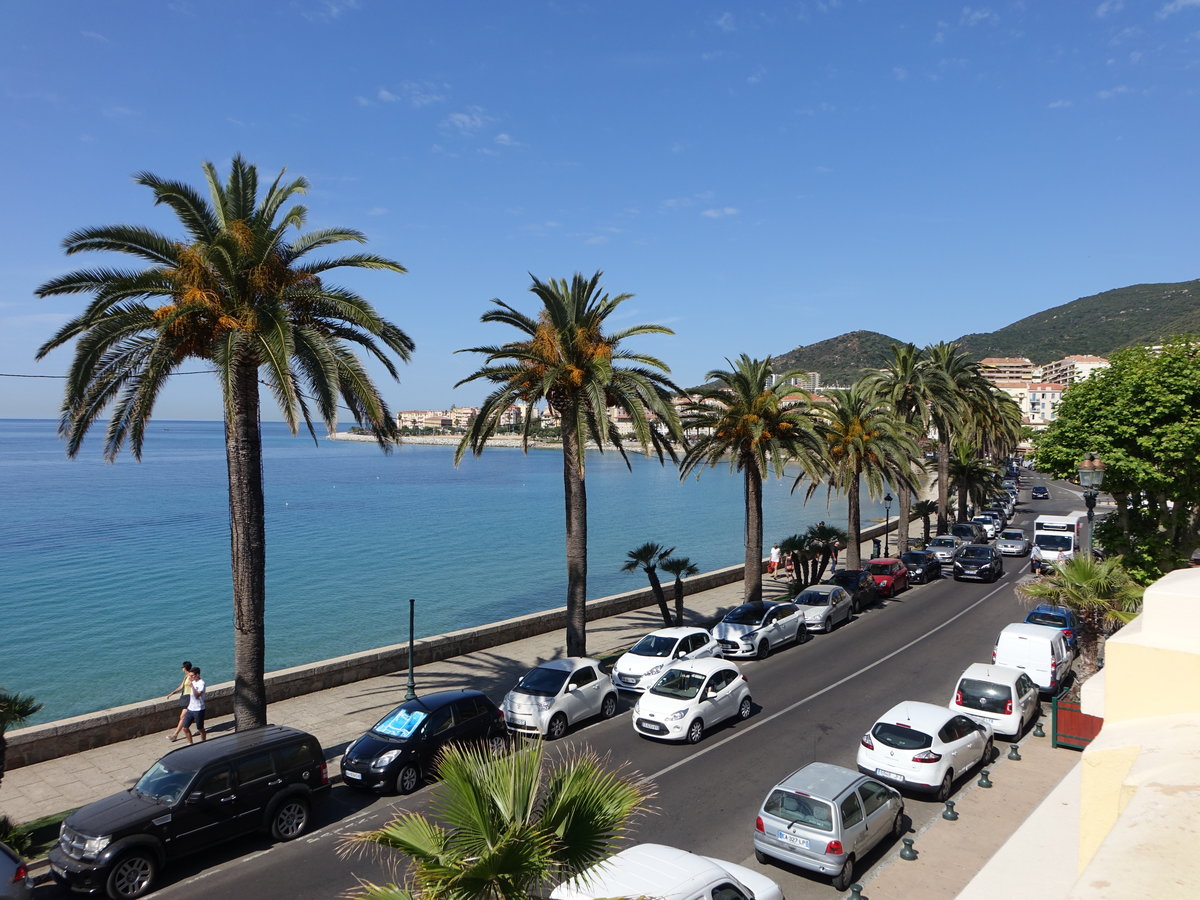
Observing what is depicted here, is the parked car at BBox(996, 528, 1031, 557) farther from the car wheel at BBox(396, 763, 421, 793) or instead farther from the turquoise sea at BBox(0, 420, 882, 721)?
the car wheel at BBox(396, 763, 421, 793)

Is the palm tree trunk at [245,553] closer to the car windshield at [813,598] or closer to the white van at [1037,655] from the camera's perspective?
the white van at [1037,655]

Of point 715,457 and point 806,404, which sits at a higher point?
point 806,404

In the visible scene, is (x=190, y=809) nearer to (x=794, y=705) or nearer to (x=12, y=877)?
(x=12, y=877)

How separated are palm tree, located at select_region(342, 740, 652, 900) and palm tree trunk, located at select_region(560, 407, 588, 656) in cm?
1454

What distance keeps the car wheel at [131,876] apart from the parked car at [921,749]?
10.9m

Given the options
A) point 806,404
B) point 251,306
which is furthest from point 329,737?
point 806,404

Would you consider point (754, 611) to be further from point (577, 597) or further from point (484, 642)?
point (484, 642)

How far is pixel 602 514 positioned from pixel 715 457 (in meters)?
56.7

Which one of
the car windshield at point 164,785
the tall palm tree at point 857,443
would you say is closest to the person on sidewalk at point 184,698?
the car windshield at point 164,785

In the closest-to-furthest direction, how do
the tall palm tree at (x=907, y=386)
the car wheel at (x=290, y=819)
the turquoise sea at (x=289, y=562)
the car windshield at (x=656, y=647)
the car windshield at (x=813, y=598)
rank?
the car wheel at (x=290, y=819), the car windshield at (x=656, y=647), the car windshield at (x=813, y=598), the turquoise sea at (x=289, y=562), the tall palm tree at (x=907, y=386)

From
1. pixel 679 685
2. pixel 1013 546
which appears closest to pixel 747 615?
pixel 679 685

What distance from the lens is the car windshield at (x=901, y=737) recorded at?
1298cm

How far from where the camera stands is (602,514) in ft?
275

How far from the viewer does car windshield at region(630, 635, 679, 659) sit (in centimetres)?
1947
